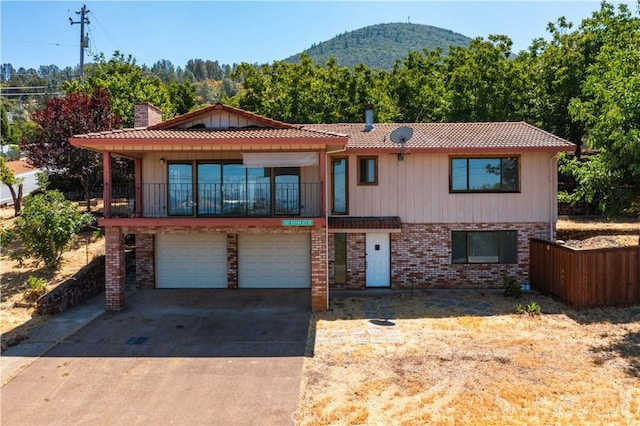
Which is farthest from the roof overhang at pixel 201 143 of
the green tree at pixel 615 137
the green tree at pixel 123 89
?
the green tree at pixel 123 89

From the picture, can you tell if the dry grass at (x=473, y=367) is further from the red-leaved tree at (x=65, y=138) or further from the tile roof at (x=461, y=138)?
the red-leaved tree at (x=65, y=138)

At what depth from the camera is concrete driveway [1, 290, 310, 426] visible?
6.59 meters

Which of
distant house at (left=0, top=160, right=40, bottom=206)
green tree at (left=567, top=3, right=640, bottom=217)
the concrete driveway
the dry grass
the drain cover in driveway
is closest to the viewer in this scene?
the dry grass

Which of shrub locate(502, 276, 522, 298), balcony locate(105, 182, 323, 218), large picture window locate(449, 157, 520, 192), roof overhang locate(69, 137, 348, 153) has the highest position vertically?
roof overhang locate(69, 137, 348, 153)

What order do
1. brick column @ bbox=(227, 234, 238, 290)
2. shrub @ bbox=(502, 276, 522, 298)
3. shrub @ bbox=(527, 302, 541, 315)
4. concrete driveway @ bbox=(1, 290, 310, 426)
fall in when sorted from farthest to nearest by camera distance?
brick column @ bbox=(227, 234, 238, 290) < shrub @ bbox=(502, 276, 522, 298) < shrub @ bbox=(527, 302, 541, 315) < concrete driveway @ bbox=(1, 290, 310, 426)

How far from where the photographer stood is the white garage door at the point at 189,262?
14.7m

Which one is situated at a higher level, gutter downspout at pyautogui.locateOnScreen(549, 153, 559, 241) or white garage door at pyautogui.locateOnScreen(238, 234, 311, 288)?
gutter downspout at pyautogui.locateOnScreen(549, 153, 559, 241)

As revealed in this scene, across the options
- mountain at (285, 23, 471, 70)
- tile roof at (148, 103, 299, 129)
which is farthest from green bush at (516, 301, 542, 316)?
mountain at (285, 23, 471, 70)

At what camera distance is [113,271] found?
38.9ft

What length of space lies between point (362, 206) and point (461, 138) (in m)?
3.97

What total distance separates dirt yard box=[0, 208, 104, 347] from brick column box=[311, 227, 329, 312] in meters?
6.74

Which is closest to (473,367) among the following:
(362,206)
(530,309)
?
(530,309)

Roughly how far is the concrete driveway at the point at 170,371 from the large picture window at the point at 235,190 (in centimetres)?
289

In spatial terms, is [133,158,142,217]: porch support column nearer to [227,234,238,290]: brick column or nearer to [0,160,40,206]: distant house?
[227,234,238,290]: brick column
